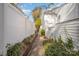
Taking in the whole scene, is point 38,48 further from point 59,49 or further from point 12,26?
point 12,26

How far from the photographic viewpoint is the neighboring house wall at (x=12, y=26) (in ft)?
→ 4.80

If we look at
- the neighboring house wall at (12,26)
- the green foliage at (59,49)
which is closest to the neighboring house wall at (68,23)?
the green foliage at (59,49)

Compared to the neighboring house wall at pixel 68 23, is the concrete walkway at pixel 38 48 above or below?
below

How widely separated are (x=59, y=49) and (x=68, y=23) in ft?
0.89

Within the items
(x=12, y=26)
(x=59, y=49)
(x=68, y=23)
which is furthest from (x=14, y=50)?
(x=68, y=23)

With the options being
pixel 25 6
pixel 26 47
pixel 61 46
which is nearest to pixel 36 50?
pixel 26 47

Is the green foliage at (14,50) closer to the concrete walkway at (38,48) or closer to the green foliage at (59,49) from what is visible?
the concrete walkway at (38,48)

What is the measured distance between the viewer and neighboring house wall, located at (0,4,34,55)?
4.80ft

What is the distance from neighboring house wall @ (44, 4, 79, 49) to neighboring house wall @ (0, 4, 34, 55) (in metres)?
0.27

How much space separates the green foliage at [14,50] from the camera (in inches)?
57.7

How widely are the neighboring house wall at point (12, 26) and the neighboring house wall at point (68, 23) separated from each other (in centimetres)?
27

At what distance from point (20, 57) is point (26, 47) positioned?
11cm

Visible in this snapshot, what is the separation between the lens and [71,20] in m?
1.46

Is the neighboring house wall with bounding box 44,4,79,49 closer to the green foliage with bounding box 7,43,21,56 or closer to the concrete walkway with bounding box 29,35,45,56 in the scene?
the concrete walkway with bounding box 29,35,45,56
